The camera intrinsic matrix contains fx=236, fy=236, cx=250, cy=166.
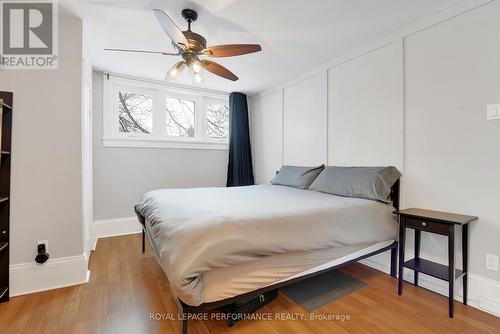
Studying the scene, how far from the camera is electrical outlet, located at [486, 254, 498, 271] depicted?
67.7 inches

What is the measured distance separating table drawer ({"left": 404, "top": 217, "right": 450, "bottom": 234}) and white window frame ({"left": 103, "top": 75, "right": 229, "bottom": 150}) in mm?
3145

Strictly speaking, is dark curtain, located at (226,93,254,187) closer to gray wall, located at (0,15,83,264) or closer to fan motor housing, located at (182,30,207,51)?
fan motor housing, located at (182,30,207,51)

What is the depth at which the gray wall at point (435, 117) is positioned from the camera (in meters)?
1.77

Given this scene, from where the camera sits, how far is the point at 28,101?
196 cm

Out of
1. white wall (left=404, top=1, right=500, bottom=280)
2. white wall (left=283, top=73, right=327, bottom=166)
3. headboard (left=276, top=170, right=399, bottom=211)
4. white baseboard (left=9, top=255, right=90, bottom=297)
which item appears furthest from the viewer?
white wall (left=283, top=73, right=327, bottom=166)

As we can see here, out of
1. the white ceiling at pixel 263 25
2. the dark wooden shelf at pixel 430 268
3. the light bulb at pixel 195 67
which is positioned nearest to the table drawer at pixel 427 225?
the dark wooden shelf at pixel 430 268

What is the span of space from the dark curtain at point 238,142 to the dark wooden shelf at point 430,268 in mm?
2877

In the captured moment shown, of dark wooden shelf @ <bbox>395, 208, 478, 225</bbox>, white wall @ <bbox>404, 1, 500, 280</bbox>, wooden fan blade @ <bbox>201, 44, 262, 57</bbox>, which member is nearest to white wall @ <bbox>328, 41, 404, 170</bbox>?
white wall @ <bbox>404, 1, 500, 280</bbox>

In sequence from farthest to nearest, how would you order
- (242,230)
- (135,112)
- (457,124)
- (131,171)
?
(135,112) < (131,171) < (457,124) < (242,230)

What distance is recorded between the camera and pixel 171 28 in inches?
66.6

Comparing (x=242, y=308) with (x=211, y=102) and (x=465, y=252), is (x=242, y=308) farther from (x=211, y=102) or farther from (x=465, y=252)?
(x=211, y=102)

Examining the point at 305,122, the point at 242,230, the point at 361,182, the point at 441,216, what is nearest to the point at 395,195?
the point at 361,182

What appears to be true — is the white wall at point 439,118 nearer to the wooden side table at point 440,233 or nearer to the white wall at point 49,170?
the wooden side table at point 440,233

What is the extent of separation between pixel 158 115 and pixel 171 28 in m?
2.38
